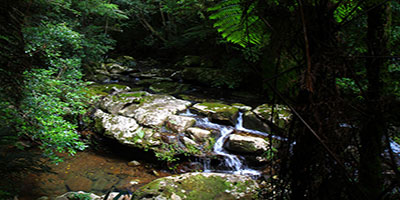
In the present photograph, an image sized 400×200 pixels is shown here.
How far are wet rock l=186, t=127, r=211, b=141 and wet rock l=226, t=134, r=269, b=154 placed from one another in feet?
1.90

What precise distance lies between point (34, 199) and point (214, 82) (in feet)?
24.9

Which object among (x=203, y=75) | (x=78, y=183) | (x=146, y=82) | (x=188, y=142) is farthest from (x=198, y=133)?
(x=146, y=82)

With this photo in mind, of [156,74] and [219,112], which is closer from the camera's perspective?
[219,112]

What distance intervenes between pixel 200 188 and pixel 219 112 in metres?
3.41

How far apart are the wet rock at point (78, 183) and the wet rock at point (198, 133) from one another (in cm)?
235

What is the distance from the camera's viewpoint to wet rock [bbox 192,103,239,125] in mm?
6047

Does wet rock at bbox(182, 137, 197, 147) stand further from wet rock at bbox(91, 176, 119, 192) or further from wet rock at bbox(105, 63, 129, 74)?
wet rock at bbox(105, 63, 129, 74)

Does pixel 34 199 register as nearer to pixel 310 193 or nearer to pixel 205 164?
pixel 205 164

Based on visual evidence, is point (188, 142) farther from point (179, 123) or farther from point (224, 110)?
point (224, 110)

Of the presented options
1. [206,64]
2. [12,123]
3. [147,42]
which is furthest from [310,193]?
[147,42]

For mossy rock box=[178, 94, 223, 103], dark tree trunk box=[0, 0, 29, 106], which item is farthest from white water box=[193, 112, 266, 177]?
dark tree trunk box=[0, 0, 29, 106]

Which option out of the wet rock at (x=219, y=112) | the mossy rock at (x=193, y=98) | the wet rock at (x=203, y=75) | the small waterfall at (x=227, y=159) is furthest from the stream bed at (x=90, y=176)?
the wet rock at (x=203, y=75)

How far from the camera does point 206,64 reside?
11234 mm

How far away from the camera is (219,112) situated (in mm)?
6246
